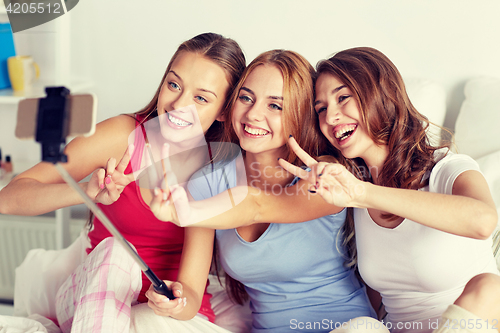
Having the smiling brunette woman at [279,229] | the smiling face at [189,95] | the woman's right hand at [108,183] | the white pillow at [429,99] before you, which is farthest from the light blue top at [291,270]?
the white pillow at [429,99]

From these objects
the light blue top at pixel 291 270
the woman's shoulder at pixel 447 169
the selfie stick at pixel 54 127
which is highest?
the selfie stick at pixel 54 127

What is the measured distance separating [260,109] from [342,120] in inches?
7.0

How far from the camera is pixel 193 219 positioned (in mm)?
745

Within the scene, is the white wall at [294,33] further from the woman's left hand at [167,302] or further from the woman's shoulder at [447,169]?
the woman's left hand at [167,302]

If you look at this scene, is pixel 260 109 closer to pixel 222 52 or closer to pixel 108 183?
pixel 222 52

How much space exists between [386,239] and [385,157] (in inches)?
7.2

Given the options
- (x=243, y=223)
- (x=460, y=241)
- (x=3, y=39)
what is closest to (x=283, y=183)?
(x=243, y=223)

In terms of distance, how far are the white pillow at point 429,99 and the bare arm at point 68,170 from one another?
81 centimetres

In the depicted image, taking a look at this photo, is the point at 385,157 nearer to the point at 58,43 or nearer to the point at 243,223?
the point at 243,223

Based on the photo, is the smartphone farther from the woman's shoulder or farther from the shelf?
the shelf

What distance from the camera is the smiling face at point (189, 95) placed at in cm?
88

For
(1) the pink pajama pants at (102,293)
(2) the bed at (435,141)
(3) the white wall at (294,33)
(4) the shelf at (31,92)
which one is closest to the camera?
(1) the pink pajama pants at (102,293)

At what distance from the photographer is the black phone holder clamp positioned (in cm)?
43

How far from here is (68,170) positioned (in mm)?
906
